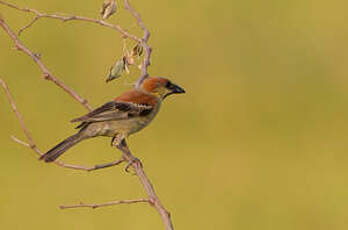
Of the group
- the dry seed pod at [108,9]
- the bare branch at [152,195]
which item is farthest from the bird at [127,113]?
the dry seed pod at [108,9]

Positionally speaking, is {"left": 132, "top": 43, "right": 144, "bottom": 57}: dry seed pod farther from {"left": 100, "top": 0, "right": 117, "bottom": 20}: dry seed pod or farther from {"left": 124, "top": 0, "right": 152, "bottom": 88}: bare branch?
{"left": 100, "top": 0, "right": 117, "bottom": 20}: dry seed pod

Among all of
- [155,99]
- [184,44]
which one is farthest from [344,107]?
[155,99]

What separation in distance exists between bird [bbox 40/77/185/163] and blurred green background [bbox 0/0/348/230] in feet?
2.91

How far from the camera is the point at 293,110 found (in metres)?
9.08

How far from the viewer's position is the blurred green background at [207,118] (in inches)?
283

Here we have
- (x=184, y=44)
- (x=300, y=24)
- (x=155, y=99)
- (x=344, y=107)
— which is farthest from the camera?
(x=300, y=24)

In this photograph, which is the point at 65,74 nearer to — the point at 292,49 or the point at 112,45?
the point at 112,45

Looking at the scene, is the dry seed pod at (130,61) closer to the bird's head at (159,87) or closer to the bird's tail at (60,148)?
the bird's tail at (60,148)

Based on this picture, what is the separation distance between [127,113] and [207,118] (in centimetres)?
379

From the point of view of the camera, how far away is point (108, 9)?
4.16 m

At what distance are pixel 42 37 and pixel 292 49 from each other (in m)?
2.48

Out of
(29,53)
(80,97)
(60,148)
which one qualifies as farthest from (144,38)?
(60,148)

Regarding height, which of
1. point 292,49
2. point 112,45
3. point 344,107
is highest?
point 112,45

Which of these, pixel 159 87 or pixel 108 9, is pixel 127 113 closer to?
pixel 159 87
